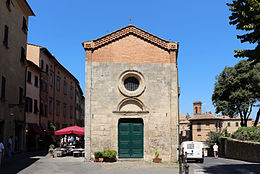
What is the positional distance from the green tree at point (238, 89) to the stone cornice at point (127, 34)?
24.1 meters

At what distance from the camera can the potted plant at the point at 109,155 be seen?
19688mm

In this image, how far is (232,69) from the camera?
44406 millimetres

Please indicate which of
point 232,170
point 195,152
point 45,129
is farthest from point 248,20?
point 45,129

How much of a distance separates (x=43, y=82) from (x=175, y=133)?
1948 cm

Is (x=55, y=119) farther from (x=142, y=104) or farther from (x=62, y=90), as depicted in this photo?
(x=142, y=104)

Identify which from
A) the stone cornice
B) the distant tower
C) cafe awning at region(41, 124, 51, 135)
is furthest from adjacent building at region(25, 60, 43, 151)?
the distant tower

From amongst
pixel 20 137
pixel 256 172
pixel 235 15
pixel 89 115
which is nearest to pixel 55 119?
pixel 20 137

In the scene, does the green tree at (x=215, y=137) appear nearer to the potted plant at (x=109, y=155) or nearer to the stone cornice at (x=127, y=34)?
the stone cornice at (x=127, y=34)

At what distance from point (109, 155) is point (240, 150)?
48.9 ft

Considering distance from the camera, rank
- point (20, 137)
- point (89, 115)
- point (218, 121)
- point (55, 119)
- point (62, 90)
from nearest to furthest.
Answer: point (89, 115) < point (20, 137) < point (55, 119) < point (62, 90) < point (218, 121)

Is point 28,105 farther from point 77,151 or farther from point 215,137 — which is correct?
point 215,137

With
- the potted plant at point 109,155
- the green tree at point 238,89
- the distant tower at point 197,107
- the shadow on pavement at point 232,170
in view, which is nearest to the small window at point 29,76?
the potted plant at point 109,155

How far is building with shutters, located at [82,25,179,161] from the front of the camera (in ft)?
67.3

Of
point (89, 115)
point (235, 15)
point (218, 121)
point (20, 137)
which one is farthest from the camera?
point (218, 121)
